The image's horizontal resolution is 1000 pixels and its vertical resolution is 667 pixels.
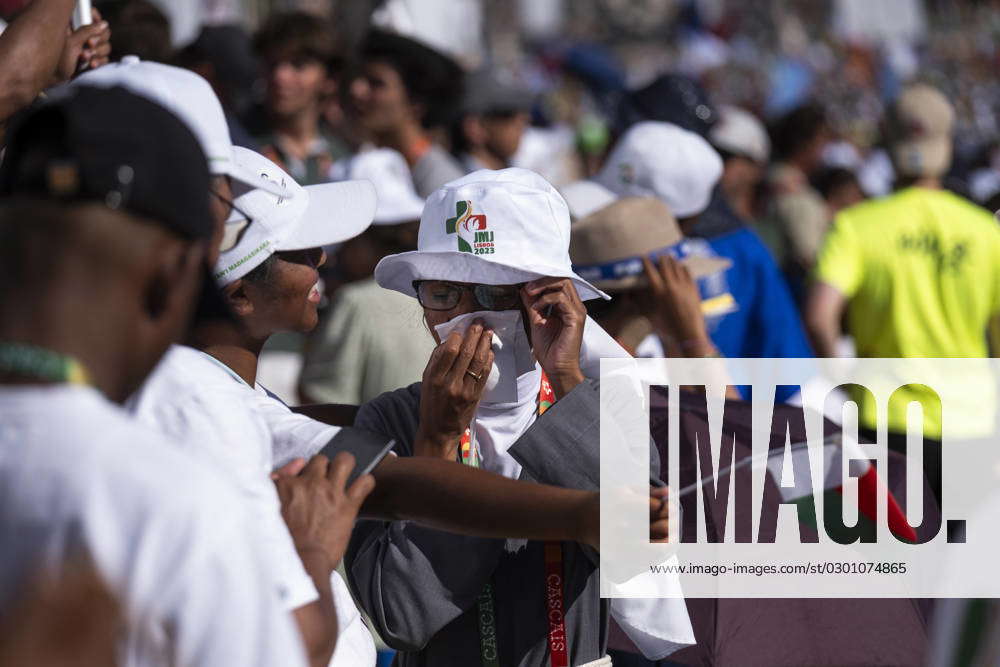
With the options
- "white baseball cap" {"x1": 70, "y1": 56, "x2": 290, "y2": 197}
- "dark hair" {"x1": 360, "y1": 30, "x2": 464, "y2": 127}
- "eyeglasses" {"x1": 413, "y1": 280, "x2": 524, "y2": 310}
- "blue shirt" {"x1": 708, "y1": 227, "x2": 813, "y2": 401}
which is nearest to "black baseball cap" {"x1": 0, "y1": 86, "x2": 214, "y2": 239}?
"white baseball cap" {"x1": 70, "y1": 56, "x2": 290, "y2": 197}

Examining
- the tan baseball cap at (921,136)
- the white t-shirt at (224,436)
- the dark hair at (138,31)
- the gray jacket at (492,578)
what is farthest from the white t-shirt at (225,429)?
the tan baseball cap at (921,136)

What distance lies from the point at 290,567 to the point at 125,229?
0.55 m

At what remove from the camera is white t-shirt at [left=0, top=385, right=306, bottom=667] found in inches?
54.4

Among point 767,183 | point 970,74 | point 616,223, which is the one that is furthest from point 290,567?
point 970,74

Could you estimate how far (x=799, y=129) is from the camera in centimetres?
962

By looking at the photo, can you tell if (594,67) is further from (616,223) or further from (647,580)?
(647,580)

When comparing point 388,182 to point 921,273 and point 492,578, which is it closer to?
point 921,273

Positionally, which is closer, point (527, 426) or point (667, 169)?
point (527, 426)

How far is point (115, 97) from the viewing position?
1.60m

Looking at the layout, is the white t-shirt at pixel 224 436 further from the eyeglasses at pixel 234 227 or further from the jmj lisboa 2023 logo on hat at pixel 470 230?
the jmj lisboa 2023 logo on hat at pixel 470 230

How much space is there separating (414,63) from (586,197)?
A: 5.83 feet

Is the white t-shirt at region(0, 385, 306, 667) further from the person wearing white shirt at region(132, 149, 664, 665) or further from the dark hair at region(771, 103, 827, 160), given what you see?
the dark hair at region(771, 103, 827, 160)

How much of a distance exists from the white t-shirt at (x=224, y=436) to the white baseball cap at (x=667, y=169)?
3204mm

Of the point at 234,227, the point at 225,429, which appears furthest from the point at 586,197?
the point at 225,429
